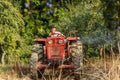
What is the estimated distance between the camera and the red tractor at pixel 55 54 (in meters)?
10.1

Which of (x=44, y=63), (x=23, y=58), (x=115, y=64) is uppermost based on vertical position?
(x=115, y=64)

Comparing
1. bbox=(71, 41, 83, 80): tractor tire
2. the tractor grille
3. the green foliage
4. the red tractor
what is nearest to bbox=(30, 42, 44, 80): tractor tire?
the red tractor

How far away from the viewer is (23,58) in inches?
826

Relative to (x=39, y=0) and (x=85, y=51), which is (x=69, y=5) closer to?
(x=39, y=0)

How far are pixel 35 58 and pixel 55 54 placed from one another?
55cm

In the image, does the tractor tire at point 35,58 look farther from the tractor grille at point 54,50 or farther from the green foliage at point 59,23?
the green foliage at point 59,23

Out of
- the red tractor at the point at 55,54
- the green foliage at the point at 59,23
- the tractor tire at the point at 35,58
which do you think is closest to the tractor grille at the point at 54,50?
the red tractor at the point at 55,54

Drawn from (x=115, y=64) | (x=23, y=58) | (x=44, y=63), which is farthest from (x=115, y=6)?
(x=23, y=58)

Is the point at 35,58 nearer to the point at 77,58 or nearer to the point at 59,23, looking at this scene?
the point at 77,58

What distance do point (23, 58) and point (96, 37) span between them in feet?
20.2

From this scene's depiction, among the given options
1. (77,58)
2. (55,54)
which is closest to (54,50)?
(55,54)

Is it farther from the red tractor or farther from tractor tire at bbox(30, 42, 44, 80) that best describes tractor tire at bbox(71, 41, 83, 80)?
tractor tire at bbox(30, 42, 44, 80)

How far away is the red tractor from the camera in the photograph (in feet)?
33.0

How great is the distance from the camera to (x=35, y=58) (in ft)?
33.7
